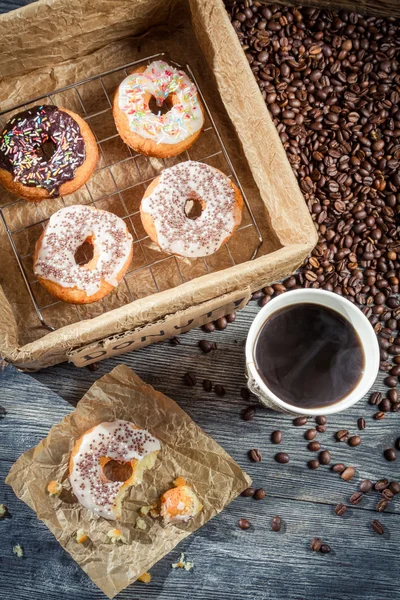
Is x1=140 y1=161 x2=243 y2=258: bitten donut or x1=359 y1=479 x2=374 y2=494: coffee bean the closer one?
x1=140 y1=161 x2=243 y2=258: bitten donut

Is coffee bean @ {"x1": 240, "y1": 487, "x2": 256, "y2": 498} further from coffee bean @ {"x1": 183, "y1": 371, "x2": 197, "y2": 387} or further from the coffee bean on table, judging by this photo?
coffee bean @ {"x1": 183, "y1": 371, "x2": 197, "y2": 387}

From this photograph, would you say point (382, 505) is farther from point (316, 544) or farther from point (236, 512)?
point (236, 512)

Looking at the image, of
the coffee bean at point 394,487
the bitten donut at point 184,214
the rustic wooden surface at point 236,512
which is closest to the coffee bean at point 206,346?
the rustic wooden surface at point 236,512

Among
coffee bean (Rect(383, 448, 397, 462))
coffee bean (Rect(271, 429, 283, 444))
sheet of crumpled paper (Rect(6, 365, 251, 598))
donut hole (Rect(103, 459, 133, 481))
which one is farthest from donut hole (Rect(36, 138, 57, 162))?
coffee bean (Rect(383, 448, 397, 462))

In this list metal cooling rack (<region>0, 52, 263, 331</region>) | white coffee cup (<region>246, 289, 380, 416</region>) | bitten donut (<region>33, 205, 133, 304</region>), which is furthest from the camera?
metal cooling rack (<region>0, 52, 263, 331</region>)

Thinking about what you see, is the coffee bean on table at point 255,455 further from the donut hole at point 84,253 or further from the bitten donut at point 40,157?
the bitten donut at point 40,157

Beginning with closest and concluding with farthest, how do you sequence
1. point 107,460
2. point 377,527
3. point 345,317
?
1. point 345,317
2. point 107,460
3. point 377,527

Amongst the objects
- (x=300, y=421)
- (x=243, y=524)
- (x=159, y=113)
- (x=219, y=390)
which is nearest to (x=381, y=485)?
(x=300, y=421)
